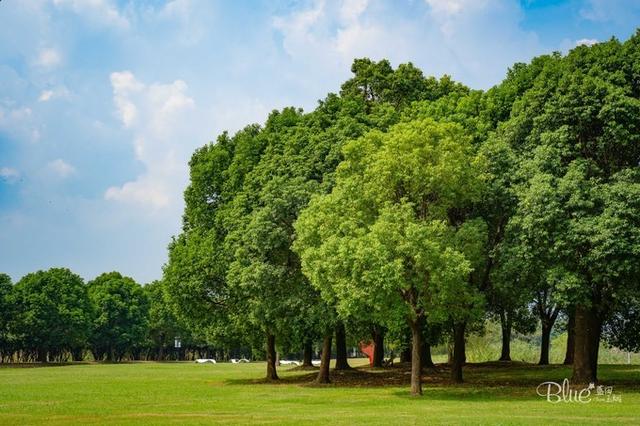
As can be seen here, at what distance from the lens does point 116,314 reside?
142m

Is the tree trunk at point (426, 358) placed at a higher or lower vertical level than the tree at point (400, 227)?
lower

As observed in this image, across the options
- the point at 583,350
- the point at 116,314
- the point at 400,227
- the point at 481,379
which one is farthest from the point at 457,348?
the point at 116,314

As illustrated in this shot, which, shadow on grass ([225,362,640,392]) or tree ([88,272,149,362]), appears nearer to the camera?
shadow on grass ([225,362,640,392])

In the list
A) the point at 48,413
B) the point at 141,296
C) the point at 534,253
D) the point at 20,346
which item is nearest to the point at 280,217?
the point at 534,253

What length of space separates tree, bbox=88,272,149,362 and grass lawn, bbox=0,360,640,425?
92571 mm

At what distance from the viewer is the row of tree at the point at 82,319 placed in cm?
12238

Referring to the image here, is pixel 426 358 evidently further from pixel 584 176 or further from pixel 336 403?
pixel 336 403

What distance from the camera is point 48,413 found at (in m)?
31.8

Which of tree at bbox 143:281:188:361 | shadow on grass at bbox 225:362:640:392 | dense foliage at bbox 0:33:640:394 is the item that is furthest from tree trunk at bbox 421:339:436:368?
tree at bbox 143:281:188:361

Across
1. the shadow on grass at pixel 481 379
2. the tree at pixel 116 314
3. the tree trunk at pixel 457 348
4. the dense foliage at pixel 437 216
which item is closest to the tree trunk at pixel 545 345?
the shadow on grass at pixel 481 379

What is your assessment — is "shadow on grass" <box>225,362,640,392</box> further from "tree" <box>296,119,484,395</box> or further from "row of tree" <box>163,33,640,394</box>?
"tree" <box>296,119,484,395</box>

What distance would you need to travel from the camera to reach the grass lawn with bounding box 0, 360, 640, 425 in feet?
89.9

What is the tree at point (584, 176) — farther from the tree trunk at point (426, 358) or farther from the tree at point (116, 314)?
the tree at point (116, 314)

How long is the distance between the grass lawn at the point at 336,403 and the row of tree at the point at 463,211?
3574 mm
